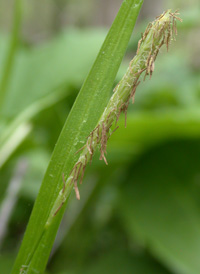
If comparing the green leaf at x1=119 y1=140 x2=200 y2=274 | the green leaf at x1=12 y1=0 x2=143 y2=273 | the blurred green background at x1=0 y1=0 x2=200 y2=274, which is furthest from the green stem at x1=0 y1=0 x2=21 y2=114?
the green leaf at x1=12 y1=0 x2=143 y2=273

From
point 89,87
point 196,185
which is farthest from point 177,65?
point 89,87

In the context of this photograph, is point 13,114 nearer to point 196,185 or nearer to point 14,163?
point 14,163

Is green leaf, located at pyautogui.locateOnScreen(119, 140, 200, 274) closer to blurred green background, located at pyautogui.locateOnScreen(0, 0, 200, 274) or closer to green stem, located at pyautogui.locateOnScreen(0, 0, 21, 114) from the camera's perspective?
blurred green background, located at pyautogui.locateOnScreen(0, 0, 200, 274)

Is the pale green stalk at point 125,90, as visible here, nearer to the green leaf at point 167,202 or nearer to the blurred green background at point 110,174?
the blurred green background at point 110,174

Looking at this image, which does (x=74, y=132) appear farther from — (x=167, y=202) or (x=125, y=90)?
(x=167, y=202)

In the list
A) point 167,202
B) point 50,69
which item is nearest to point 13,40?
point 50,69

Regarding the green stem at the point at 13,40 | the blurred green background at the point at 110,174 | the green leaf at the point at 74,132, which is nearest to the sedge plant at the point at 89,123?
the green leaf at the point at 74,132

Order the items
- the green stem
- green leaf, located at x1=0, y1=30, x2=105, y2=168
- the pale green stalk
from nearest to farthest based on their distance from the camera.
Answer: the pale green stalk < the green stem < green leaf, located at x1=0, y1=30, x2=105, y2=168
